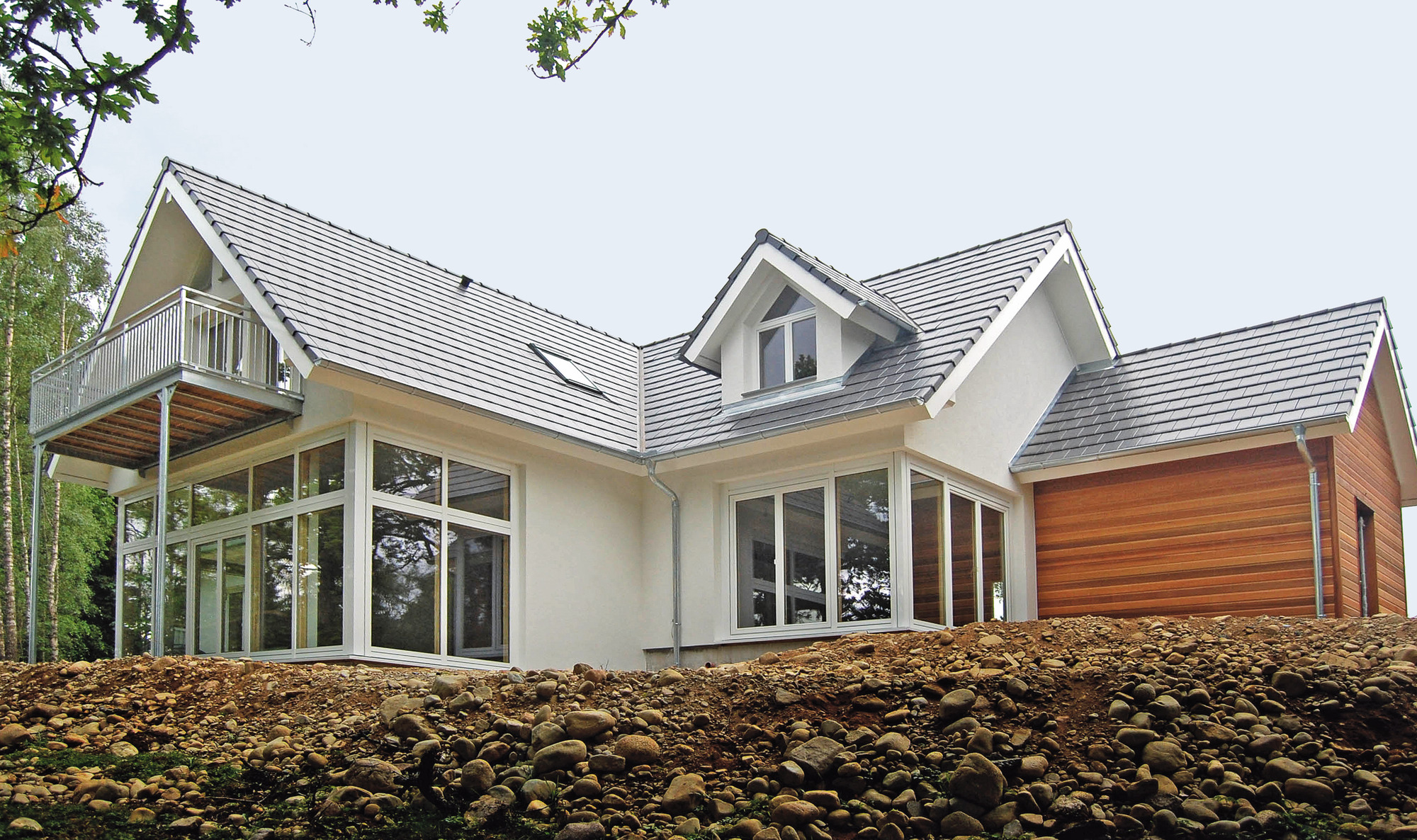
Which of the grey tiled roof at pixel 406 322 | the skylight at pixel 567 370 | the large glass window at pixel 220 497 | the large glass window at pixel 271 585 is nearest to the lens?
the grey tiled roof at pixel 406 322

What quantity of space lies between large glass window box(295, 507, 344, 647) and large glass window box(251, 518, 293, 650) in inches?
9.3

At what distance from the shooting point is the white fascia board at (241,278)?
10875mm

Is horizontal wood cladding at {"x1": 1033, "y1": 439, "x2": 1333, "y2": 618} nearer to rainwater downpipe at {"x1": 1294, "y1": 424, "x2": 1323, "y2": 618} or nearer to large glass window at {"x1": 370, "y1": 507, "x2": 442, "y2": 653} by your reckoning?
rainwater downpipe at {"x1": 1294, "y1": 424, "x2": 1323, "y2": 618}

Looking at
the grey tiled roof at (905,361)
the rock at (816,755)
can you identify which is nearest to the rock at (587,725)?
the rock at (816,755)

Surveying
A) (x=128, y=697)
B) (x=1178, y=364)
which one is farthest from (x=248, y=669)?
(x=1178, y=364)

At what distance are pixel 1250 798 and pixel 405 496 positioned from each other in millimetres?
8693

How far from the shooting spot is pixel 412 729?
6605 millimetres

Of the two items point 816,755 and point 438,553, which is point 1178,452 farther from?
point 816,755

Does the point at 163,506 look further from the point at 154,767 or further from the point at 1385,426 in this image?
the point at 1385,426

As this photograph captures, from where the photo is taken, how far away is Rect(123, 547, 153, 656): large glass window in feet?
46.1

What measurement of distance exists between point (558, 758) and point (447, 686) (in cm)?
159

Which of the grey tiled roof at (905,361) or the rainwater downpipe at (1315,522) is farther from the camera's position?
the grey tiled roof at (905,361)

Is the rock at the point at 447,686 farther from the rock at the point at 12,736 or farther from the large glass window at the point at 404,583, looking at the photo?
the large glass window at the point at 404,583

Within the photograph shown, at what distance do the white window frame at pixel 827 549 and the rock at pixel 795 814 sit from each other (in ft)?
21.7
